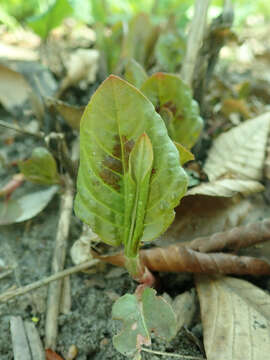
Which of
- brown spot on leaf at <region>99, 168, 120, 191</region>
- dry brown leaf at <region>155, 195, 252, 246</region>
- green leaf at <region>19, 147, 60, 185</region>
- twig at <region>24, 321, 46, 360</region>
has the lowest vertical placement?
twig at <region>24, 321, 46, 360</region>

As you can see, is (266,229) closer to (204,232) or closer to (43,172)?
(204,232)

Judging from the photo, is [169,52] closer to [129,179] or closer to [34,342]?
[129,179]

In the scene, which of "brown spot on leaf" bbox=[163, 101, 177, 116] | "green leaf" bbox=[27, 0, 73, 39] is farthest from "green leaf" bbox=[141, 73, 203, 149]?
"green leaf" bbox=[27, 0, 73, 39]

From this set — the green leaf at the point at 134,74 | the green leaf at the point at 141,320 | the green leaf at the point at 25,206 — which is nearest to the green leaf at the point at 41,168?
the green leaf at the point at 25,206

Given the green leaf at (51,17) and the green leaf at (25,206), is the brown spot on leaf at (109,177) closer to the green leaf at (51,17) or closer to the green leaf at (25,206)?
the green leaf at (25,206)

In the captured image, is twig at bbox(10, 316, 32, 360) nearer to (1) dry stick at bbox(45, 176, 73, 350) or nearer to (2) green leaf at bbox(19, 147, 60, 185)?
(1) dry stick at bbox(45, 176, 73, 350)
